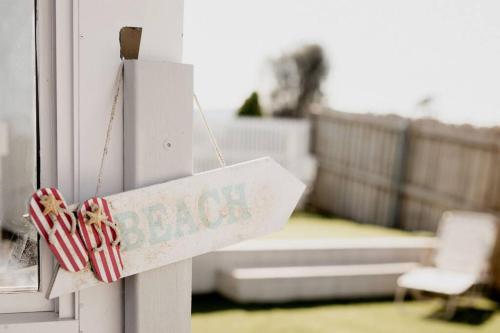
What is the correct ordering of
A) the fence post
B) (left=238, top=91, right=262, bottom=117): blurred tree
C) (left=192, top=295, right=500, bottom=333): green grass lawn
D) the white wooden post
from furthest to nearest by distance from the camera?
1. (left=238, top=91, right=262, bottom=117): blurred tree
2. the fence post
3. (left=192, top=295, right=500, bottom=333): green grass lawn
4. the white wooden post

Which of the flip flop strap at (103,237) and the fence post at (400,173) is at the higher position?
the flip flop strap at (103,237)

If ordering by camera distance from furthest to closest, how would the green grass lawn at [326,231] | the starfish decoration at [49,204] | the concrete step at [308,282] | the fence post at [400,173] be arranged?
the fence post at [400,173], the green grass lawn at [326,231], the concrete step at [308,282], the starfish decoration at [49,204]

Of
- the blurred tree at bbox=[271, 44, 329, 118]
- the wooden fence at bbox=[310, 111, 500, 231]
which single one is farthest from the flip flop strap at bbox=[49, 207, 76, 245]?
the blurred tree at bbox=[271, 44, 329, 118]

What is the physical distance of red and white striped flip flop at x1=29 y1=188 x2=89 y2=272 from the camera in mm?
1025

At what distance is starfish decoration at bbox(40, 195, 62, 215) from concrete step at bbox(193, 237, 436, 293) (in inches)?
128

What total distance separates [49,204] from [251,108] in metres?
11.6

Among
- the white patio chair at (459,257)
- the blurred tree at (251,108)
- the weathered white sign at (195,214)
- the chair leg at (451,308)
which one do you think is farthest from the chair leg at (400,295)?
the blurred tree at (251,108)

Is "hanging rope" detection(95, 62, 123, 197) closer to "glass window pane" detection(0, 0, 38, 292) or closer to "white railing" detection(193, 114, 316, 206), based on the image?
"glass window pane" detection(0, 0, 38, 292)

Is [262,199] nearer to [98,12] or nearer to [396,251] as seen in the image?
[98,12]

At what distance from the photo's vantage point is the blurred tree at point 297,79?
20094 mm

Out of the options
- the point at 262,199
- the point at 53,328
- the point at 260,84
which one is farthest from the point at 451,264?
the point at 260,84

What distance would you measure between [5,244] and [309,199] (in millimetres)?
7942

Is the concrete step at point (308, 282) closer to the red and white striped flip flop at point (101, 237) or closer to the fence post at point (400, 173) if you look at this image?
the fence post at point (400, 173)

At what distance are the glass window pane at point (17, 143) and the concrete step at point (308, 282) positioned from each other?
3060mm
